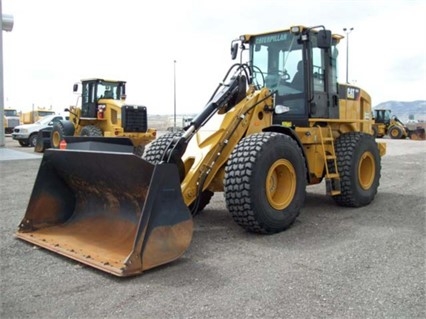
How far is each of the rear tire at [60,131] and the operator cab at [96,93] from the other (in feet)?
2.15

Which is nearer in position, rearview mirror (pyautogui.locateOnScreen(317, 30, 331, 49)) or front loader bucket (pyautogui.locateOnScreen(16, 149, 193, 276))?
front loader bucket (pyautogui.locateOnScreen(16, 149, 193, 276))

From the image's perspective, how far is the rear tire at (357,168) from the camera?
22.2 ft

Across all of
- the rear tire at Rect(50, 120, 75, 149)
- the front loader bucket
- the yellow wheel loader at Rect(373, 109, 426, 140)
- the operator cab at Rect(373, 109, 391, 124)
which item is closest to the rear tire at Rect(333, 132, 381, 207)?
the front loader bucket

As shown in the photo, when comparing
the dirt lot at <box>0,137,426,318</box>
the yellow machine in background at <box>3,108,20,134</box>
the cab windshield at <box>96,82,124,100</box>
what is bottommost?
the dirt lot at <box>0,137,426,318</box>

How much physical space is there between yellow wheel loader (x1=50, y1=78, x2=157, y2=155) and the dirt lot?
1049cm

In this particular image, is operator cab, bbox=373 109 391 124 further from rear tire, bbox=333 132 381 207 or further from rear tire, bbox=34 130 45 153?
rear tire, bbox=333 132 381 207

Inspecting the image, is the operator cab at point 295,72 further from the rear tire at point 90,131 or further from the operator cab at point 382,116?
the operator cab at point 382,116

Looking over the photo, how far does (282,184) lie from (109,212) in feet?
6.90

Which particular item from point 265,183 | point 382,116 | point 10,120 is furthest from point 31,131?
point 382,116

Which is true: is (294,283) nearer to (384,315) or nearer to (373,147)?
(384,315)

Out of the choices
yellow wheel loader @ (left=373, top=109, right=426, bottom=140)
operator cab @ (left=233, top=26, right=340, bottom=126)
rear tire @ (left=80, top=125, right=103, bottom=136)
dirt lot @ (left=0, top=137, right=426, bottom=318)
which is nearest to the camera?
dirt lot @ (left=0, top=137, right=426, bottom=318)

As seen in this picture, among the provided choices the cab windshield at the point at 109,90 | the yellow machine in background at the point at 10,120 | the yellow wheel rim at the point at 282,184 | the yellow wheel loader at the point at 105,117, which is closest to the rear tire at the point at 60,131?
the yellow wheel loader at the point at 105,117

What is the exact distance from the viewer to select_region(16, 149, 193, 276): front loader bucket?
13.3ft

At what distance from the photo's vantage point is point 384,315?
3.26m
